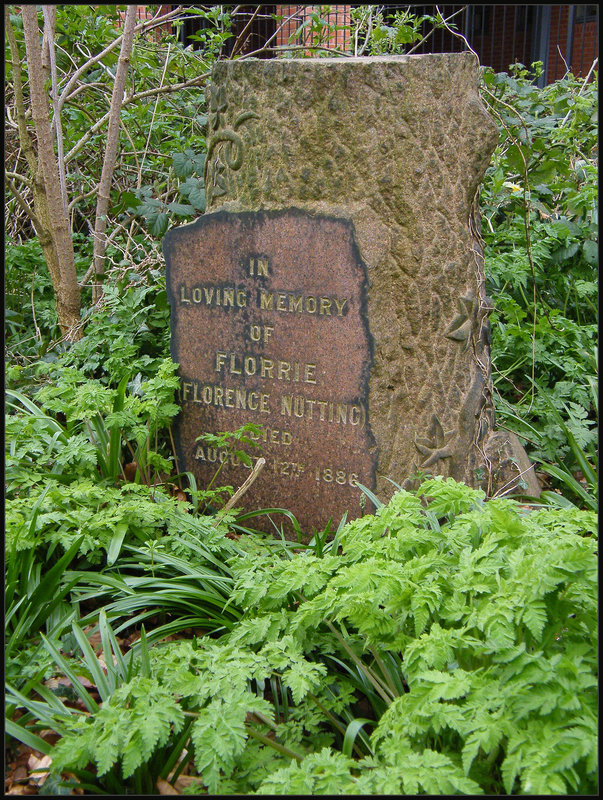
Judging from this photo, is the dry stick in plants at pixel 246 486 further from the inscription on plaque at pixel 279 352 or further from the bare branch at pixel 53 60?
the bare branch at pixel 53 60

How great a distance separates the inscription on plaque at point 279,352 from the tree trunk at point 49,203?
48.9 inches

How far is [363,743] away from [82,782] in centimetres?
68

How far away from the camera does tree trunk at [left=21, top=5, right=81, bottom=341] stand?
13.4 feet

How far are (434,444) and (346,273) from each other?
769mm

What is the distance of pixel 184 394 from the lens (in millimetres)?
3564

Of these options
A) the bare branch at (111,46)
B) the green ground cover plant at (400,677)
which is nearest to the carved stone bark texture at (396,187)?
the green ground cover plant at (400,677)

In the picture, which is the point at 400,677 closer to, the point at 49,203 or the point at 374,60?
the point at 374,60

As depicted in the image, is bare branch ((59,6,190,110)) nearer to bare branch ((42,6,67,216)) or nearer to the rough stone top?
bare branch ((42,6,67,216))

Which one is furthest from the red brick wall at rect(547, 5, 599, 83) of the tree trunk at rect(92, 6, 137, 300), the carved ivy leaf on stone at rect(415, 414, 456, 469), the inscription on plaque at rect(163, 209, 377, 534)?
the carved ivy leaf on stone at rect(415, 414, 456, 469)

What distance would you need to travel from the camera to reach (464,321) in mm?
3148

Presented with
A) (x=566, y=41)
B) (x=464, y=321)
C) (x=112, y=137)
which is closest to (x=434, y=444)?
(x=464, y=321)

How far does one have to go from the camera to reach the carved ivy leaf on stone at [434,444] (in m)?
3.15

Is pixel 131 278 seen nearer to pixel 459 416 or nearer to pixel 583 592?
pixel 459 416

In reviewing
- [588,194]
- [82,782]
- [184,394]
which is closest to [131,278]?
[184,394]
